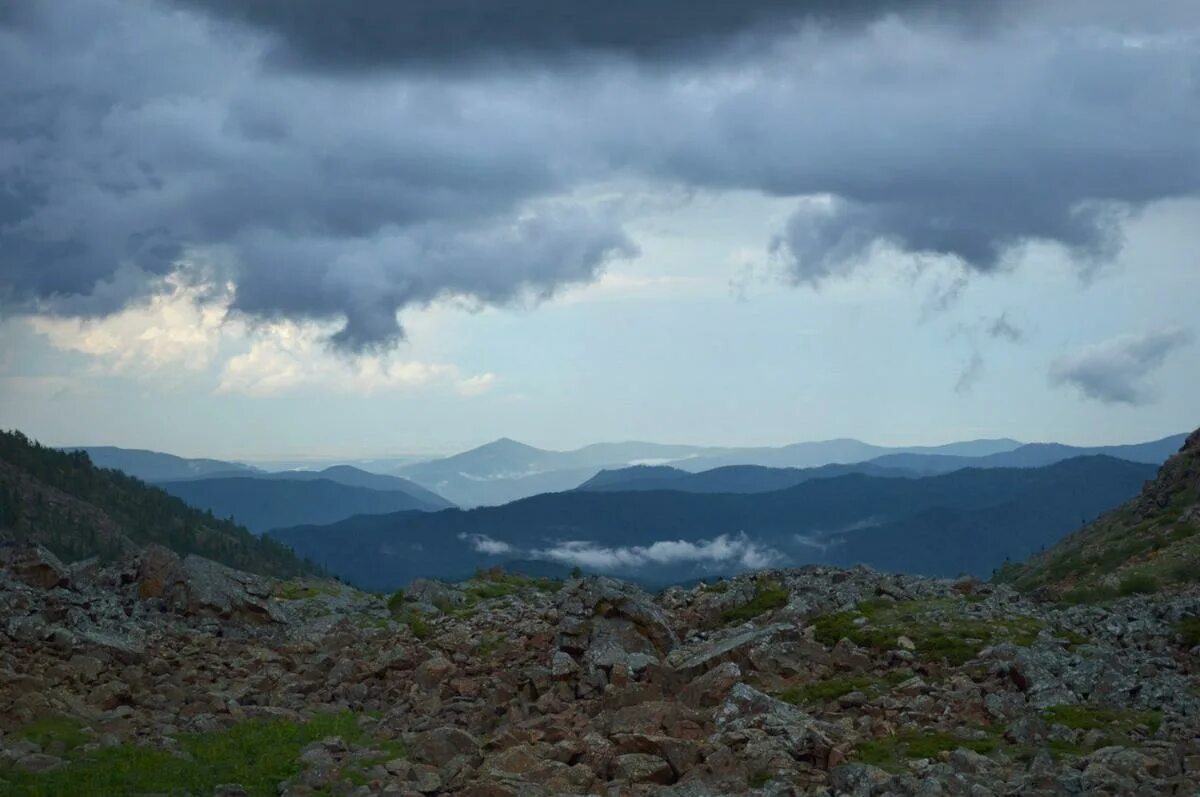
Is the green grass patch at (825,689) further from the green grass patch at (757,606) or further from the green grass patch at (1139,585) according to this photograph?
the green grass patch at (1139,585)

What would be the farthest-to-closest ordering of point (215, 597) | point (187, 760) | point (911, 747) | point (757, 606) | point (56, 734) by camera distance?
point (215, 597)
point (757, 606)
point (56, 734)
point (187, 760)
point (911, 747)

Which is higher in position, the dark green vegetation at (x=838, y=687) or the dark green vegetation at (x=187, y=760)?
the dark green vegetation at (x=838, y=687)

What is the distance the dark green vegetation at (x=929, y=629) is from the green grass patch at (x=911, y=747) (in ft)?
24.1

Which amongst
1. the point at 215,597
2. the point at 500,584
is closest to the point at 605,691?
the point at 215,597

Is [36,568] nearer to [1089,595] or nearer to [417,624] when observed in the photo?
[417,624]

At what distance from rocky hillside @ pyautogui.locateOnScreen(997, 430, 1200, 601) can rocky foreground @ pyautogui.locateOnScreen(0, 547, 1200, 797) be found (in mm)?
9464

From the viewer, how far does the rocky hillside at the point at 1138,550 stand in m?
51.5

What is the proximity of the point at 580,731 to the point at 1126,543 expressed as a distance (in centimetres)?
4746

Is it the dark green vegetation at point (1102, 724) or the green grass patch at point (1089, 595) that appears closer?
the dark green vegetation at point (1102, 724)

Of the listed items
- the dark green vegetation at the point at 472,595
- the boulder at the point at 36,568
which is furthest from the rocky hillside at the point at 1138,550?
the boulder at the point at 36,568

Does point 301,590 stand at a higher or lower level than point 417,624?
higher

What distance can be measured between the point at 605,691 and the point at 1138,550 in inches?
1592

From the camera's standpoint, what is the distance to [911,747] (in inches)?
1022

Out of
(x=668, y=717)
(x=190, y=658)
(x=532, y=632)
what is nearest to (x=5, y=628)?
(x=190, y=658)
